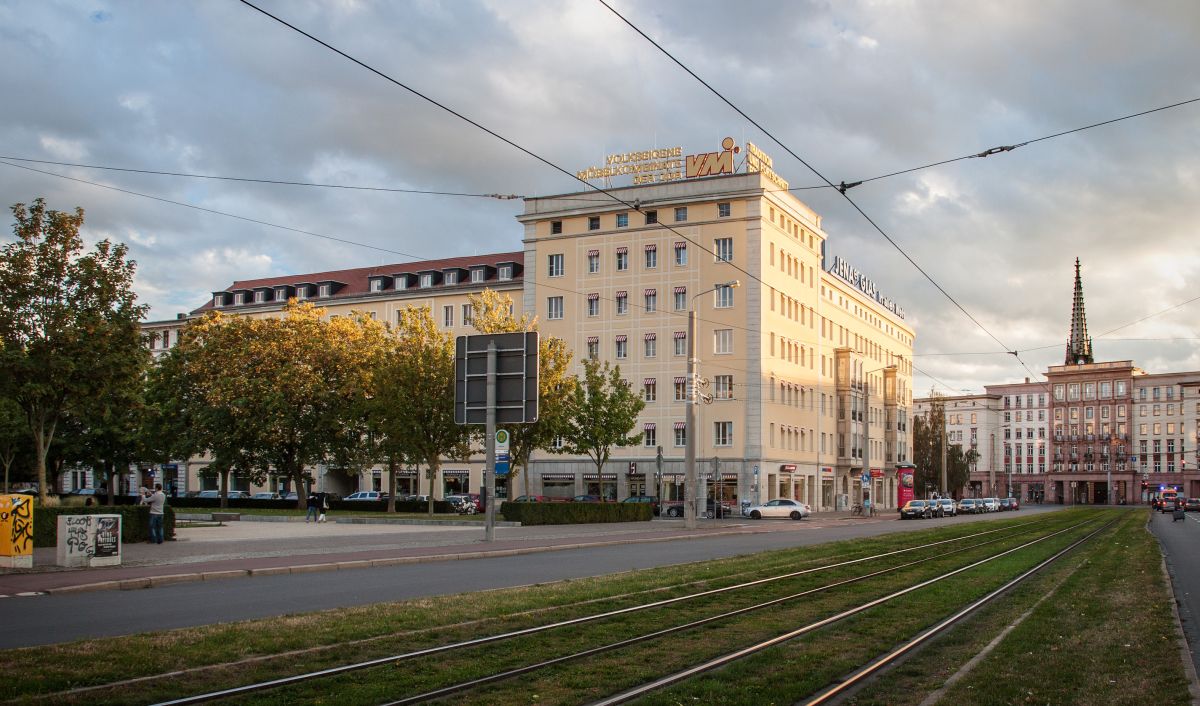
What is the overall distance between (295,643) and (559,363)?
43419 millimetres

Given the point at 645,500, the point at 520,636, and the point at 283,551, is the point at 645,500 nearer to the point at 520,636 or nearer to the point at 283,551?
the point at 283,551

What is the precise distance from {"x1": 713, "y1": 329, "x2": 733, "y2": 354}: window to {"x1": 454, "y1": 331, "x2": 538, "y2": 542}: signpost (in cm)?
4589

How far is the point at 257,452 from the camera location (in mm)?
63906

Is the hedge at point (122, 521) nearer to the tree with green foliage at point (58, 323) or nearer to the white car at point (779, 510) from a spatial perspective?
the tree with green foliage at point (58, 323)

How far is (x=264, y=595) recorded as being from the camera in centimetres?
1652

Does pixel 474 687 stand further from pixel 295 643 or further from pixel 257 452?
pixel 257 452

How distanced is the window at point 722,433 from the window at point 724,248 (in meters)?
11.5

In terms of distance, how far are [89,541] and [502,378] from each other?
40.6 ft

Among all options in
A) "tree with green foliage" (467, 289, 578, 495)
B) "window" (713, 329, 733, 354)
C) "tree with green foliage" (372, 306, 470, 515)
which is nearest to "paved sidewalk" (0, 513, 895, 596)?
"tree with green foliage" (372, 306, 470, 515)

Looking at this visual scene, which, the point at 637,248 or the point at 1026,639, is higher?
the point at 637,248

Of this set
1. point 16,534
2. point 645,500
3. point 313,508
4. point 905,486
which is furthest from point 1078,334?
point 16,534

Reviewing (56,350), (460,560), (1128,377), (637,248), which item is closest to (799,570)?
(460,560)

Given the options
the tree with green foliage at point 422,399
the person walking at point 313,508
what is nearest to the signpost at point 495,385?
the person walking at point 313,508

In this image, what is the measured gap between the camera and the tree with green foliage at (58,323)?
28938 millimetres
